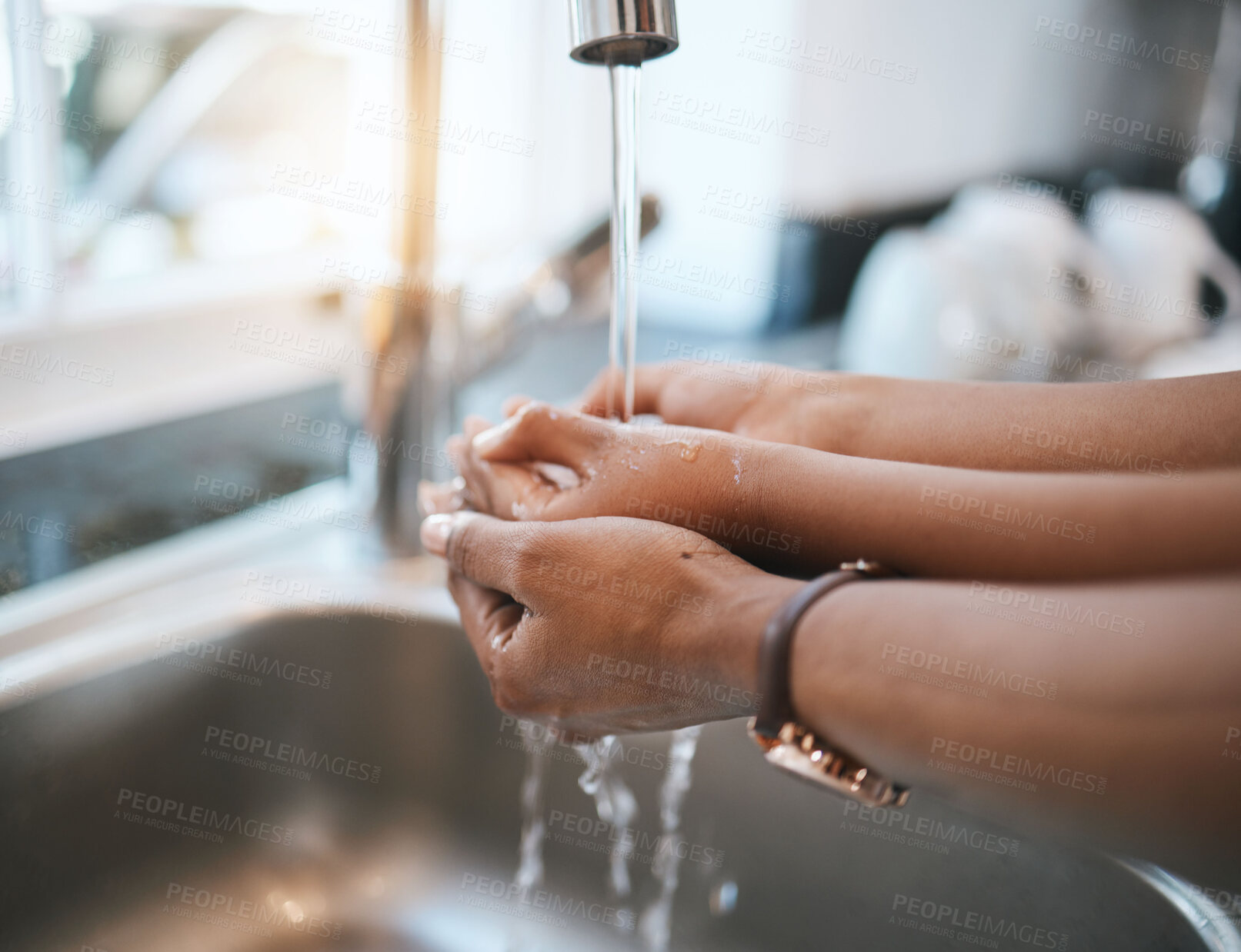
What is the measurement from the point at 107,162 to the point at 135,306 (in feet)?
0.85

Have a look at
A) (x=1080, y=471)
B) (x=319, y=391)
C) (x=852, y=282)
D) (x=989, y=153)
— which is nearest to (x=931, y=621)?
(x=1080, y=471)

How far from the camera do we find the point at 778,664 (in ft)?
1.15

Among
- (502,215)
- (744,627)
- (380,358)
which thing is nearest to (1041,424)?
(744,627)

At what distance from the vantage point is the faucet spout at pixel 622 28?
404 millimetres

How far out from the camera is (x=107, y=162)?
44.4 inches

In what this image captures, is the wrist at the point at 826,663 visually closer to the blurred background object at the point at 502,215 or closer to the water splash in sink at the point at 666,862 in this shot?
the water splash in sink at the point at 666,862

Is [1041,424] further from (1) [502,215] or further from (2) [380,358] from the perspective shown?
(1) [502,215]

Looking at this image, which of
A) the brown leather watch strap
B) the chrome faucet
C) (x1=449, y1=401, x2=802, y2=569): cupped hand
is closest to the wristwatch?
the brown leather watch strap

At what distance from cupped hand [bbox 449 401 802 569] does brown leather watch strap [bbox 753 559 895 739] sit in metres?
0.10

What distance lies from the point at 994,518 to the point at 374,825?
50cm

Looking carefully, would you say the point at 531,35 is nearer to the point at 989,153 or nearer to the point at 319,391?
the point at 319,391

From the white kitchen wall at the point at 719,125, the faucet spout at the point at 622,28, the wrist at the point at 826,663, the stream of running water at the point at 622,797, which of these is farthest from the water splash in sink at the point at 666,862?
the white kitchen wall at the point at 719,125

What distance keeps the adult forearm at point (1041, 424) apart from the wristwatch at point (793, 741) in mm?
232

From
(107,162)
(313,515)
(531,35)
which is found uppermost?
(531,35)
